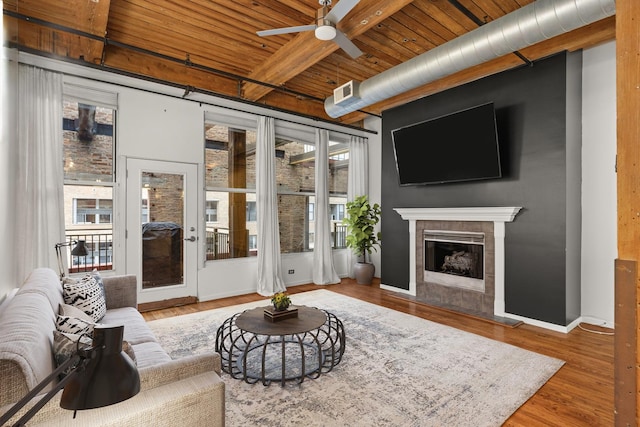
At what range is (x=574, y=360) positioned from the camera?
3.11 metres

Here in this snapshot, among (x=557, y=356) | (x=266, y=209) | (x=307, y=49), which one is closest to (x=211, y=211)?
(x=266, y=209)

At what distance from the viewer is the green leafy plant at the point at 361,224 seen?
245 inches

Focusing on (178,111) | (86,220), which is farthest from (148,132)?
(86,220)

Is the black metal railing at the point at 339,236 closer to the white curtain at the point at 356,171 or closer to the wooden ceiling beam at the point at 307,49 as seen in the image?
the white curtain at the point at 356,171

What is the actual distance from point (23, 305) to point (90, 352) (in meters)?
1.48

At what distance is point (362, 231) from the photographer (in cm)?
621

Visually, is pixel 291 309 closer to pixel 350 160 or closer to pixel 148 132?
pixel 148 132

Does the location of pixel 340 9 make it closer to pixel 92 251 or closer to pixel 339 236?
pixel 92 251

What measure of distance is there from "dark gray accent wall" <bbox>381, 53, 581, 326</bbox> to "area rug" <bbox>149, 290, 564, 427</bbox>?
1.05 meters

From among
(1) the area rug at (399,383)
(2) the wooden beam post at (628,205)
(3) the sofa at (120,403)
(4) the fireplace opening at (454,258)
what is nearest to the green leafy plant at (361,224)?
(4) the fireplace opening at (454,258)

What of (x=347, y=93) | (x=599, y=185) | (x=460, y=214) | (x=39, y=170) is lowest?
(x=460, y=214)

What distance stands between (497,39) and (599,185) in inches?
85.1

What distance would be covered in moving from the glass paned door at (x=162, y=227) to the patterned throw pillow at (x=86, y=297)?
1.82 metres

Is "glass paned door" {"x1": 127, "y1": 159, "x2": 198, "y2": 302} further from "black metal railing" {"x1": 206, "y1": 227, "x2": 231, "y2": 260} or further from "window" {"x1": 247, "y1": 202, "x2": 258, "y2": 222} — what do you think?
"window" {"x1": 247, "y1": 202, "x2": 258, "y2": 222}
